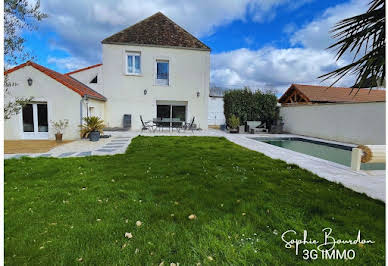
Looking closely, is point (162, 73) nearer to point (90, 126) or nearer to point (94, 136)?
point (90, 126)

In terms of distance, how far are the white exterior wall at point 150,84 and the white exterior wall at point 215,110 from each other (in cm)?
555

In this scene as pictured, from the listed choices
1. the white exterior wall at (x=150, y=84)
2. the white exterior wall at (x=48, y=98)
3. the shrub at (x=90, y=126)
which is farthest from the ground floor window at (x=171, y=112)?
the white exterior wall at (x=48, y=98)

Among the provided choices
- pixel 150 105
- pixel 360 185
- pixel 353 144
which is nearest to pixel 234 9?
pixel 150 105

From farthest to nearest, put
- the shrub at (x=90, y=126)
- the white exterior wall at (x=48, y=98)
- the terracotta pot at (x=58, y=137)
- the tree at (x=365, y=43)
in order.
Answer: the shrub at (x=90, y=126) → the white exterior wall at (x=48, y=98) → the terracotta pot at (x=58, y=137) → the tree at (x=365, y=43)

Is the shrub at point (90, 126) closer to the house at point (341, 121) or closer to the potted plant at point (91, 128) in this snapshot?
the potted plant at point (91, 128)

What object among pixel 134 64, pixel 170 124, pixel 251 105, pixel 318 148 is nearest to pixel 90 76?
A: pixel 134 64

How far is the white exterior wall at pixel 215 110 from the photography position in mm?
22784

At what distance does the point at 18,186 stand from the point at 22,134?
340 inches

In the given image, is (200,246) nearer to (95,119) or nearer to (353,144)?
(95,119)

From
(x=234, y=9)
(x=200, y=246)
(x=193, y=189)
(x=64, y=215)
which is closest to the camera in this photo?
(x=200, y=246)

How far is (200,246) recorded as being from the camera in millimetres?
2420

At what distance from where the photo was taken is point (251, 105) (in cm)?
1695

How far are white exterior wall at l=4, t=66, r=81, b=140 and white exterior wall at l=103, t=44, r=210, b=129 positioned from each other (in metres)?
5.12

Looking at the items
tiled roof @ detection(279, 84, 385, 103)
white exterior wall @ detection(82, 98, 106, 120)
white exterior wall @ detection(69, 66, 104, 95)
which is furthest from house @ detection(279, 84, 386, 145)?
white exterior wall @ detection(69, 66, 104, 95)
